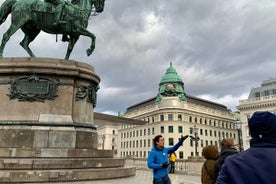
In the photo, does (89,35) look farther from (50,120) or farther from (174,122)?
(174,122)

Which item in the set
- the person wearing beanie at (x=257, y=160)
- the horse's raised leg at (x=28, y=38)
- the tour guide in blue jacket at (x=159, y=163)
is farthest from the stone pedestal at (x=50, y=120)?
the person wearing beanie at (x=257, y=160)

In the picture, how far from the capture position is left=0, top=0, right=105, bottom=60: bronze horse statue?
11578 mm

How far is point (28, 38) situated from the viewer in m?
12.6

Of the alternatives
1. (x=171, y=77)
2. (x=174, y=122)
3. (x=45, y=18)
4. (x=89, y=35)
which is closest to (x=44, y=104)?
(x=89, y=35)

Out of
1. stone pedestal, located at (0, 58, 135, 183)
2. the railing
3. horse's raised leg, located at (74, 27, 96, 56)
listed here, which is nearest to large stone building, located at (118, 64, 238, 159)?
the railing

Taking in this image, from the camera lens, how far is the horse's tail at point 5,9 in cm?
1182

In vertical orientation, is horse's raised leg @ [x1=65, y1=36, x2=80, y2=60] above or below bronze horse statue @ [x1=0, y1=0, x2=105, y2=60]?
below

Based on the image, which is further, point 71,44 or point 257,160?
point 71,44

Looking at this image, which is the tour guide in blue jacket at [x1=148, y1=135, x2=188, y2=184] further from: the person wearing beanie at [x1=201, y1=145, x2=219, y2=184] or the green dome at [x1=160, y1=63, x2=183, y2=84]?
the green dome at [x1=160, y1=63, x2=183, y2=84]

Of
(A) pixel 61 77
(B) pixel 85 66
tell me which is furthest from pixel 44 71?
(B) pixel 85 66

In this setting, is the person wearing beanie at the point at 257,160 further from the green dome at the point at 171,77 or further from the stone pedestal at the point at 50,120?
the green dome at the point at 171,77

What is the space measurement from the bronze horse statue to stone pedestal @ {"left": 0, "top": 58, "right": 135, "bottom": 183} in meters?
1.66

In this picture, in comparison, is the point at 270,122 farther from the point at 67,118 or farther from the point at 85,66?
the point at 85,66

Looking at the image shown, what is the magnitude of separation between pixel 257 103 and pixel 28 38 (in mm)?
60862
